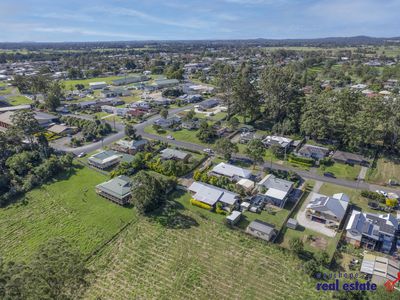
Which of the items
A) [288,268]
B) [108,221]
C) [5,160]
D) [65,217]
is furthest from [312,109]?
[5,160]

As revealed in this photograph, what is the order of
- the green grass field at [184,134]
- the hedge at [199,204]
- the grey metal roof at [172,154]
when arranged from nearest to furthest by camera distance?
the hedge at [199,204] < the grey metal roof at [172,154] < the green grass field at [184,134]

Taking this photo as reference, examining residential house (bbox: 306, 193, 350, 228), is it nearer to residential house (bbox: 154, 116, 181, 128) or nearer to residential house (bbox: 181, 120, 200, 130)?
residential house (bbox: 181, 120, 200, 130)

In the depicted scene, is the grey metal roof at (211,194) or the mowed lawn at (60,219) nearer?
the mowed lawn at (60,219)

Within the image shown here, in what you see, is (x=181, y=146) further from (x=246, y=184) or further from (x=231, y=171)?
(x=246, y=184)

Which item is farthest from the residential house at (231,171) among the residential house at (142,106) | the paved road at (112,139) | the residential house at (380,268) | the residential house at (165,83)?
the residential house at (165,83)

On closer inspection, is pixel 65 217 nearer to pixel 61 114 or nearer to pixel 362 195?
pixel 362 195

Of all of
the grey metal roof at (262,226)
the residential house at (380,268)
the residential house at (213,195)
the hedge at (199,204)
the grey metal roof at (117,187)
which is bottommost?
the residential house at (380,268)

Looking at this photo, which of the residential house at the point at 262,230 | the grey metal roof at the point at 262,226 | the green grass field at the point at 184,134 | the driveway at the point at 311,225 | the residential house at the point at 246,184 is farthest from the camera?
the green grass field at the point at 184,134

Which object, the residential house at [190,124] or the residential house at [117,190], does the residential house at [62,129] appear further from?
the residential house at [117,190]
